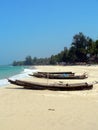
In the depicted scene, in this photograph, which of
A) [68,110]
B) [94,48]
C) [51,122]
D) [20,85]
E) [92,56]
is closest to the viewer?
[51,122]

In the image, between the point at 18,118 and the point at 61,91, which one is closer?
the point at 18,118

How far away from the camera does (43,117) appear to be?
984cm

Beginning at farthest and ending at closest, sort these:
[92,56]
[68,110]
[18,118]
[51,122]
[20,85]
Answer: [92,56], [20,85], [68,110], [18,118], [51,122]

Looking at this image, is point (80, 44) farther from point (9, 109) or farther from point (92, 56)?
point (9, 109)

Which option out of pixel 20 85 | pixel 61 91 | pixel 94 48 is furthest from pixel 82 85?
pixel 94 48

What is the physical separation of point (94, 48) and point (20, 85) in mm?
80663

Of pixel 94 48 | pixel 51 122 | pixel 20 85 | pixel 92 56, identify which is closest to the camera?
pixel 51 122

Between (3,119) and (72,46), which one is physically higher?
(72,46)

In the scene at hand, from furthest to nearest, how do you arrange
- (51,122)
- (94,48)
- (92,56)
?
(92,56) < (94,48) < (51,122)

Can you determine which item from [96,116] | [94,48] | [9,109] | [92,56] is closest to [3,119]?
[9,109]

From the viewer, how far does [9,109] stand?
11469 millimetres

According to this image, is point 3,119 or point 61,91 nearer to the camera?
point 3,119

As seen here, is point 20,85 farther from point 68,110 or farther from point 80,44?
point 80,44

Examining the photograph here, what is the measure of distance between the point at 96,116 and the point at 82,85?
9351mm
